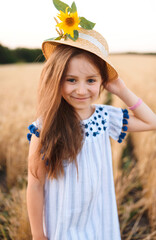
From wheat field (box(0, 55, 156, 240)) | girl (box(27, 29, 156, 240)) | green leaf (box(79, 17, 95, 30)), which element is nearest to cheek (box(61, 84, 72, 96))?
girl (box(27, 29, 156, 240))


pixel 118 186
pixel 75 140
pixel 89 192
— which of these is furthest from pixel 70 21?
pixel 118 186

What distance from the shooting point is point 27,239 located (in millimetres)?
1495

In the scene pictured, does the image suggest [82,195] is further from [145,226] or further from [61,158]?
[145,226]

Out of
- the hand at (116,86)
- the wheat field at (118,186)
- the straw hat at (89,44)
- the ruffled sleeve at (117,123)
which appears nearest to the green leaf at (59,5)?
the straw hat at (89,44)

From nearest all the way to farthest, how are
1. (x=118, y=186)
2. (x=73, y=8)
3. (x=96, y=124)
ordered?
(x=73, y=8) → (x=96, y=124) → (x=118, y=186)

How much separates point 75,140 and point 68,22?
0.59m

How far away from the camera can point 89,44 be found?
0.97 meters

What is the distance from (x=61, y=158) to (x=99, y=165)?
245 mm

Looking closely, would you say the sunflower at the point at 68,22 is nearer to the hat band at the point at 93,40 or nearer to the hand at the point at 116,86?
the hat band at the point at 93,40

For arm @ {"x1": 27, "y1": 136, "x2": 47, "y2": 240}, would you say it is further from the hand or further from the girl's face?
the hand

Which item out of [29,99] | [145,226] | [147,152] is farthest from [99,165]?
[29,99]

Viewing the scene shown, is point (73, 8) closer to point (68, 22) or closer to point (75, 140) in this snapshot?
point (68, 22)

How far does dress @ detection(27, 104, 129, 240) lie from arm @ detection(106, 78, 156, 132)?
70 millimetres

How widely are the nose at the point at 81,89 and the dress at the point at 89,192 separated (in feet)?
0.76
